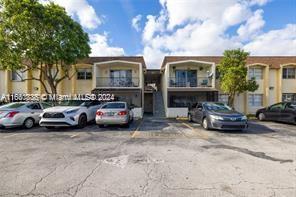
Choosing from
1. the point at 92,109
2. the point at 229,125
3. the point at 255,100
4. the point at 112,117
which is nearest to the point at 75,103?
the point at 92,109

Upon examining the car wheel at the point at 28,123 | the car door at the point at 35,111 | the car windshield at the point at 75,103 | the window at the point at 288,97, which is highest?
the window at the point at 288,97

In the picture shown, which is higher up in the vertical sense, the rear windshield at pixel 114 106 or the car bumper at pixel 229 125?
the rear windshield at pixel 114 106

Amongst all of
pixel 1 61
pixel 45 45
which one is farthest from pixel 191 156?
pixel 1 61

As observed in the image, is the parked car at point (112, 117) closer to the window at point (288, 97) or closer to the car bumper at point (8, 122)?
the car bumper at point (8, 122)

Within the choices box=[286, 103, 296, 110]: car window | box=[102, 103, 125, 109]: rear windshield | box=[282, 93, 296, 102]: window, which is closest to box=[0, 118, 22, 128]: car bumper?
box=[102, 103, 125, 109]: rear windshield

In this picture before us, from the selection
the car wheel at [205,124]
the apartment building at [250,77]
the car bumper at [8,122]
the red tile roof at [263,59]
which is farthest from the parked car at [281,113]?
the car bumper at [8,122]

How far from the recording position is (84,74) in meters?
23.7

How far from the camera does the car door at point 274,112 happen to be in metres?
15.6

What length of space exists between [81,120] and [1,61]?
357 inches

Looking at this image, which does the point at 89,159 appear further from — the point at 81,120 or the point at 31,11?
the point at 31,11

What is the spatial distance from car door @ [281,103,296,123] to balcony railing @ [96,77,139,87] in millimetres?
12831

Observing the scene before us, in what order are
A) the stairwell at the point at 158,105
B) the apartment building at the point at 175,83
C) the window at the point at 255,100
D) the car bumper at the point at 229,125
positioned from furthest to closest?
the window at the point at 255,100, the stairwell at the point at 158,105, the apartment building at the point at 175,83, the car bumper at the point at 229,125

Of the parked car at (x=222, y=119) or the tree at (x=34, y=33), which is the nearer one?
the parked car at (x=222, y=119)

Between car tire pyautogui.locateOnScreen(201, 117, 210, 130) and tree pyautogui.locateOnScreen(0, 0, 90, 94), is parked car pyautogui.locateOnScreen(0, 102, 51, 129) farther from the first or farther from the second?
car tire pyautogui.locateOnScreen(201, 117, 210, 130)
